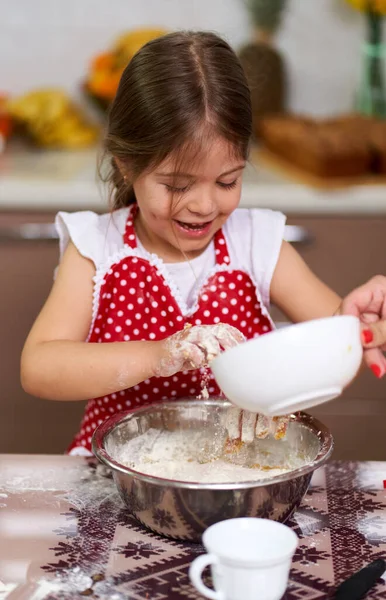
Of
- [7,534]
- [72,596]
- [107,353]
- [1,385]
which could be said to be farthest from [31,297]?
[72,596]

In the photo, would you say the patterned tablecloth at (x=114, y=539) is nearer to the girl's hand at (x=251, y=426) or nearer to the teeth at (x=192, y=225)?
the girl's hand at (x=251, y=426)

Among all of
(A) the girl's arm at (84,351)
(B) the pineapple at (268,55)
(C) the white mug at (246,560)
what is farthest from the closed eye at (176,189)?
(B) the pineapple at (268,55)

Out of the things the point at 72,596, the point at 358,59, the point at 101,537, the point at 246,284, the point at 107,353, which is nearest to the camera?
the point at 72,596

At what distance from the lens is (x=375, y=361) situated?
101 cm

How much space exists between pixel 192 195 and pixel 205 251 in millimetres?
277

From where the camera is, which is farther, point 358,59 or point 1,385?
point 358,59

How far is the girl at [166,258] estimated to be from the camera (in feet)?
3.89

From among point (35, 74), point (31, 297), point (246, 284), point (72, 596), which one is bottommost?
point (31, 297)

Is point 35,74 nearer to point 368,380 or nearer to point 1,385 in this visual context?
point 1,385

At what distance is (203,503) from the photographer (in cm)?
91

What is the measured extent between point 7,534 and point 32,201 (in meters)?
1.29

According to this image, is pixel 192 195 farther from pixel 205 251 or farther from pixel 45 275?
pixel 45 275

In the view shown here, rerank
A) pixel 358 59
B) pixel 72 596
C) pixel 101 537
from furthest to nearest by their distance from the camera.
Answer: pixel 358 59 → pixel 101 537 → pixel 72 596

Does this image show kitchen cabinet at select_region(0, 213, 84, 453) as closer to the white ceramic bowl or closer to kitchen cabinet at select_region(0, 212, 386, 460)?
kitchen cabinet at select_region(0, 212, 386, 460)
